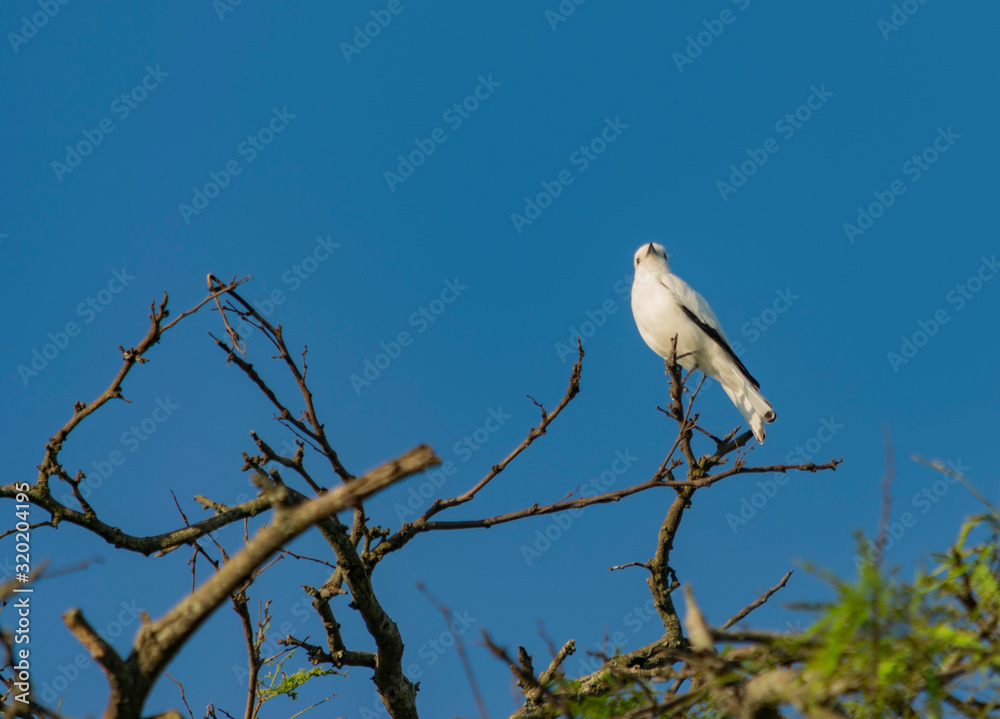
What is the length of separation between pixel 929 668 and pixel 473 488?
294 cm

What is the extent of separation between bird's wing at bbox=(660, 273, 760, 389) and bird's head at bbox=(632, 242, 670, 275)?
0.83 metres

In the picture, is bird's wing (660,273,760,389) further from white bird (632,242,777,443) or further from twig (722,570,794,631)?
twig (722,570,794,631)

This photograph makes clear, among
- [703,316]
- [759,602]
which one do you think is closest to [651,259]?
[703,316]

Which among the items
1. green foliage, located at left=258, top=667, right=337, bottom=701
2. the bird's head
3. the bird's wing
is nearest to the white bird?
the bird's wing

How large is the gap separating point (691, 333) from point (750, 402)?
40.8 inches

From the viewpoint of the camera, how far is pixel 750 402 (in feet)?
29.6

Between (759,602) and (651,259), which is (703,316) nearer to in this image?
(651,259)

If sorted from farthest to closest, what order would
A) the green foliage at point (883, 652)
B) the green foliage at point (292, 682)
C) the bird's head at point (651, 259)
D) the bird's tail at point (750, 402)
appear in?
the bird's head at point (651, 259), the bird's tail at point (750, 402), the green foliage at point (292, 682), the green foliage at point (883, 652)

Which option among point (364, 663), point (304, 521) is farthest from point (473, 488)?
point (304, 521)

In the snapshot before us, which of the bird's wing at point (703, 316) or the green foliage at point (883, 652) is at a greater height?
the bird's wing at point (703, 316)

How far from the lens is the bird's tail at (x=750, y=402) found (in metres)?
8.67

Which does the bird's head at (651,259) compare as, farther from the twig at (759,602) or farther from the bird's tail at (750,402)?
the twig at (759,602)

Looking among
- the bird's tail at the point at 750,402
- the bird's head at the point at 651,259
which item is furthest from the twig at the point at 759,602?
the bird's head at the point at 651,259

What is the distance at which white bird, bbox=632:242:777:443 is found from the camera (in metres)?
9.31
